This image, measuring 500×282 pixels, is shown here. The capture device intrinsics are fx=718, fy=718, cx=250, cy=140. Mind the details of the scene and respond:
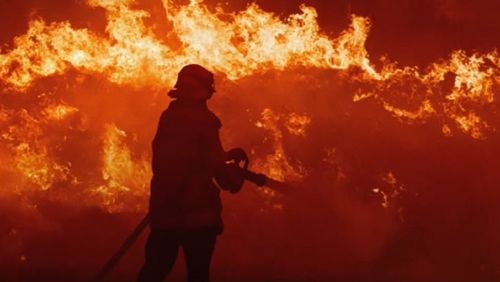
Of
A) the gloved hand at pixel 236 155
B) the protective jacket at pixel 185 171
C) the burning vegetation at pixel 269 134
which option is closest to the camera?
the protective jacket at pixel 185 171

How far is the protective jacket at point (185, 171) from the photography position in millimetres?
4750

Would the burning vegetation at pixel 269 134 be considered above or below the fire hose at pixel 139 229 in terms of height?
above

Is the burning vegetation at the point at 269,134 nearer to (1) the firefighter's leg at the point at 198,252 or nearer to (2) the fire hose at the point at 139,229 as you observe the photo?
(2) the fire hose at the point at 139,229

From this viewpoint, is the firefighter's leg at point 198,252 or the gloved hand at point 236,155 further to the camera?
the gloved hand at point 236,155

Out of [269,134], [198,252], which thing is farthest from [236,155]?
[269,134]

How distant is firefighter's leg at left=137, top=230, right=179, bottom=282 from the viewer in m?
4.77

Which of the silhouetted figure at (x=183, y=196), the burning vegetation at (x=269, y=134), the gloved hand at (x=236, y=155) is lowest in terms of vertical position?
the silhouetted figure at (x=183, y=196)

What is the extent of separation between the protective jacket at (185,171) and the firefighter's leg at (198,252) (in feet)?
0.25

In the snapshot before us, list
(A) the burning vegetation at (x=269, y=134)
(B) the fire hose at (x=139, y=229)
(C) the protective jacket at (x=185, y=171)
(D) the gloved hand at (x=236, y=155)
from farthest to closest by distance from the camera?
1. (A) the burning vegetation at (x=269, y=134)
2. (D) the gloved hand at (x=236, y=155)
3. (B) the fire hose at (x=139, y=229)
4. (C) the protective jacket at (x=185, y=171)

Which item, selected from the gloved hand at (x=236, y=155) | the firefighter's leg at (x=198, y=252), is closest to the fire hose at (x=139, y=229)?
the gloved hand at (x=236, y=155)

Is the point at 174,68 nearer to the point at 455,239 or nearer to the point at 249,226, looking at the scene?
the point at 249,226

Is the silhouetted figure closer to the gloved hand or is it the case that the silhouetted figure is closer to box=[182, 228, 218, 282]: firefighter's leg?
box=[182, 228, 218, 282]: firefighter's leg

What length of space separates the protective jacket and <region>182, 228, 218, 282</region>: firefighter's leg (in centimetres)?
8

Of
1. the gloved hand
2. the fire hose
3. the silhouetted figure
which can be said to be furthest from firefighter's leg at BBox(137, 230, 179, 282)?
the gloved hand
